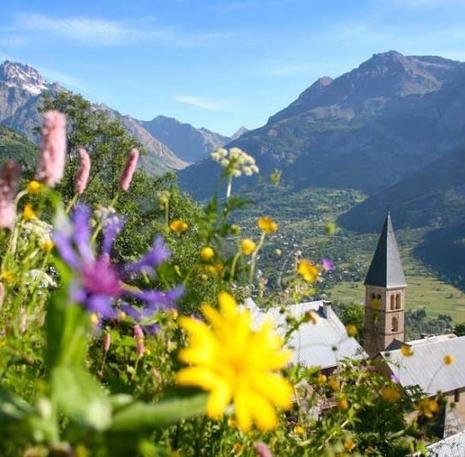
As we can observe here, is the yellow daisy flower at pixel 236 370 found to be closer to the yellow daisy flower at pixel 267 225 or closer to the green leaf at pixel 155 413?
the green leaf at pixel 155 413

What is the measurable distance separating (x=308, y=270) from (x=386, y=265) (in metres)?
53.7

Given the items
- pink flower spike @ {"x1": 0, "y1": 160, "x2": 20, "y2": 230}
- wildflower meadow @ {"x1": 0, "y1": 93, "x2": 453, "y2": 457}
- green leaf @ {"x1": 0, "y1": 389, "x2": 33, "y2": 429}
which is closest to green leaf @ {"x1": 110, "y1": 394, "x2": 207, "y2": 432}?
wildflower meadow @ {"x1": 0, "y1": 93, "x2": 453, "y2": 457}

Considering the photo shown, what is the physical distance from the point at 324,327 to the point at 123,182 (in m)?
51.4

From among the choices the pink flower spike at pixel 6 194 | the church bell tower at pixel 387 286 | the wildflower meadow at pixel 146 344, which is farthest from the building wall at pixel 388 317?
the pink flower spike at pixel 6 194

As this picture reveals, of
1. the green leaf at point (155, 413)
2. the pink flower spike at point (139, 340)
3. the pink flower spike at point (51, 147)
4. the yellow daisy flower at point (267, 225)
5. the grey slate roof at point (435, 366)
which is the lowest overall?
the grey slate roof at point (435, 366)

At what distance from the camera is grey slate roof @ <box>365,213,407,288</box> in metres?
54.2

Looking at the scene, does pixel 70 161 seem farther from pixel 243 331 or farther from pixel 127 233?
pixel 243 331

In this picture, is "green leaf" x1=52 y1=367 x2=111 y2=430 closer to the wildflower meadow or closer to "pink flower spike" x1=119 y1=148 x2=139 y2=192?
the wildflower meadow

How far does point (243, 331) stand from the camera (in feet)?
3.78

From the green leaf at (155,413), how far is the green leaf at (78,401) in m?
0.03

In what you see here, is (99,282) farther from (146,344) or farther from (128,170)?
(146,344)

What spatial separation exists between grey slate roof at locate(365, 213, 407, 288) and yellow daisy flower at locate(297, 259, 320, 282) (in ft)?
172

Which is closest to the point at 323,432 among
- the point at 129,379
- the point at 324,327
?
the point at 129,379

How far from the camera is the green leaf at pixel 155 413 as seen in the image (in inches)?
41.9
